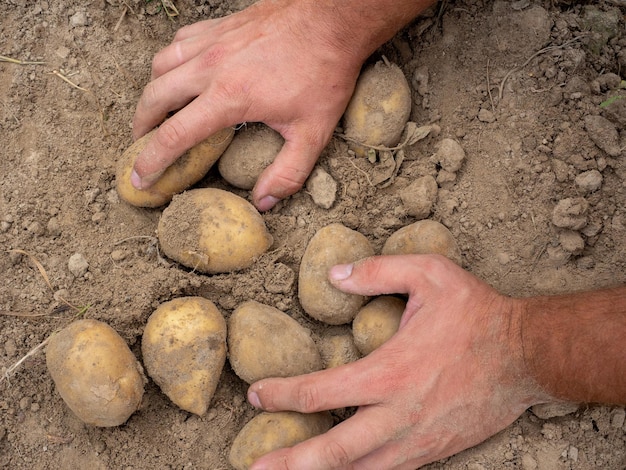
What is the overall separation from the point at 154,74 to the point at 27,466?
1.32 meters

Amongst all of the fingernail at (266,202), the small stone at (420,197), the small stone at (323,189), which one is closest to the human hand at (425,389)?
the small stone at (420,197)

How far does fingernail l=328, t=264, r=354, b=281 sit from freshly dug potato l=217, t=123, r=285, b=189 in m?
0.46

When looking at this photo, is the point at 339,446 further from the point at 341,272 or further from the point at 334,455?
the point at 341,272

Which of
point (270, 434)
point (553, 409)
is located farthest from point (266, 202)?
point (553, 409)

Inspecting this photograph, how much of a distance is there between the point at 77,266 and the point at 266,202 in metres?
0.64

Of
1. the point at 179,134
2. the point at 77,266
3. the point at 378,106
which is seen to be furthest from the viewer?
the point at 378,106

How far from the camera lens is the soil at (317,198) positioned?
6.27 feet

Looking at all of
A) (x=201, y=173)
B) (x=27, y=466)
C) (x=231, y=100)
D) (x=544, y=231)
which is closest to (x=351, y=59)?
(x=231, y=100)

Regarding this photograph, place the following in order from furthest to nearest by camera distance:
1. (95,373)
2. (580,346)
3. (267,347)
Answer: (267,347), (95,373), (580,346)

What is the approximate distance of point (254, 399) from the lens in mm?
1812

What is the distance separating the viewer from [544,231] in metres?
2.04

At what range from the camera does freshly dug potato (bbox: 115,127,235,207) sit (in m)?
2.05

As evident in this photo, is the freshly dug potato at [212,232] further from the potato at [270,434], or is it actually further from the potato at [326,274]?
the potato at [270,434]

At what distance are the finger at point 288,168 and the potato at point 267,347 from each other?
0.39 m
